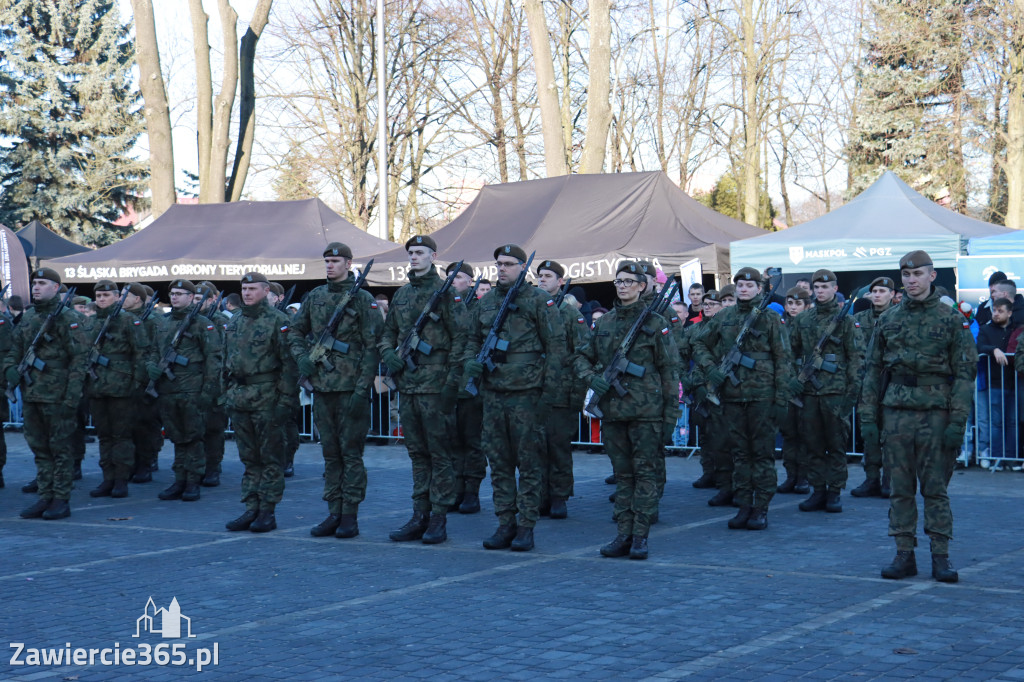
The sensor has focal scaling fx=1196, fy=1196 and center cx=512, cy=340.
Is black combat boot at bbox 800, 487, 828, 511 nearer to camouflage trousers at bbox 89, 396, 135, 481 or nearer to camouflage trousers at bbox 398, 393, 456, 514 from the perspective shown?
camouflage trousers at bbox 398, 393, 456, 514

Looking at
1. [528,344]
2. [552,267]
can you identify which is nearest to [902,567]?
[528,344]

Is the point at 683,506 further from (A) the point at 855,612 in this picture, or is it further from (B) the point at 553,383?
(A) the point at 855,612

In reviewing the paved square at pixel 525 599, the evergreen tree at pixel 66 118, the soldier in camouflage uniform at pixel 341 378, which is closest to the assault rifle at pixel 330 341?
the soldier in camouflage uniform at pixel 341 378

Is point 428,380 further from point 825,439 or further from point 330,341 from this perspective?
point 825,439

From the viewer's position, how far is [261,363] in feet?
31.9

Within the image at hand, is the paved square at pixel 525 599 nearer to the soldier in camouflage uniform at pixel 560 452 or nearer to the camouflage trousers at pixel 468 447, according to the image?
the soldier in camouflage uniform at pixel 560 452

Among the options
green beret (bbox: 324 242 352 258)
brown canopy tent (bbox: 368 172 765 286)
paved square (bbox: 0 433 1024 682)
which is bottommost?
paved square (bbox: 0 433 1024 682)

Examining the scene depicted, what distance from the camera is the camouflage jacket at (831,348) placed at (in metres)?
10.9

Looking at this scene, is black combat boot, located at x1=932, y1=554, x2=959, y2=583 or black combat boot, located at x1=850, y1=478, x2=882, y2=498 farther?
black combat boot, located at x1=850, y1=478, x2=882, y2=498

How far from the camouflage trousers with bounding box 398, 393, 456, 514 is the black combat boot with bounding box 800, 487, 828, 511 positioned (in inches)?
134

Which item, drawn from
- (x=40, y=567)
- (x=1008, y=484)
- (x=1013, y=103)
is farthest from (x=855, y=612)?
(x=1013, y=103)

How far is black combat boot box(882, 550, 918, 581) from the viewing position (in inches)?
300

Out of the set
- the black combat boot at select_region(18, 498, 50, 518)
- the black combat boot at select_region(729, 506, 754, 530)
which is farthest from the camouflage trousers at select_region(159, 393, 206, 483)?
the black combat boot at select_region(729, 506, 754, 530)

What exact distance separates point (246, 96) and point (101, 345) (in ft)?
56.5
